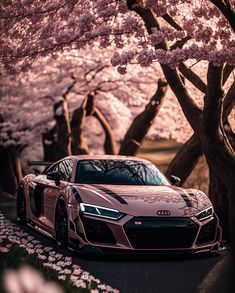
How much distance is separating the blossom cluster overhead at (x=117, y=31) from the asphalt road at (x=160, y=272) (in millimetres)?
2676

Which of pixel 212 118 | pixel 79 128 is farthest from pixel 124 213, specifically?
pixel 79 128

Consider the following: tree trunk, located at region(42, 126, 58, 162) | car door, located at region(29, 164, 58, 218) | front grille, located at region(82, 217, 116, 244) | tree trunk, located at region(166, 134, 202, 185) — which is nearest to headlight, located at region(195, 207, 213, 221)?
front grille, located at region(82, 217, 116, 244)

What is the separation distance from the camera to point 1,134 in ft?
101

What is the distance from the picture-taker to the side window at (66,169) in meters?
10.1

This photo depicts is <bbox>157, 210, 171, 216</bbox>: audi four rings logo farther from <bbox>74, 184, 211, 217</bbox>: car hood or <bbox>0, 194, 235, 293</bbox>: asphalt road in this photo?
<bbox>0, 194, 235, 293</bbox>: asphalt road

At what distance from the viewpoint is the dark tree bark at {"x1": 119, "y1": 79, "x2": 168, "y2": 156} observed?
65.1ft

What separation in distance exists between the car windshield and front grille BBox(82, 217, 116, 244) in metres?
1.44

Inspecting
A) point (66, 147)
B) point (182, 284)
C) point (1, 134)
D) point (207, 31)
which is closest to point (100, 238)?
point (182, 284)

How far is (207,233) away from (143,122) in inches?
472

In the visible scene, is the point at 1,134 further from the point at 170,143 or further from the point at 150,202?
the point at 170,143

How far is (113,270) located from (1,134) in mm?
23870

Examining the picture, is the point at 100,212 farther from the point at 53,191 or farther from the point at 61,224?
the point at 53,191

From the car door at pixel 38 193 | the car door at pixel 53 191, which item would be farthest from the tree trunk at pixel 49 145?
the car door at pixel 53 191

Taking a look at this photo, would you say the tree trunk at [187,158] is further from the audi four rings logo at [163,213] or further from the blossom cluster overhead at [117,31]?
the audi four rings logo at [163,213]
